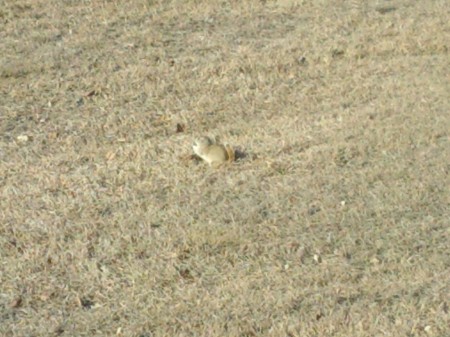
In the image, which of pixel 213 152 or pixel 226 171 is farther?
pixel 213 152

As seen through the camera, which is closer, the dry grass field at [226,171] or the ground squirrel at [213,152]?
the dry grass field at [226,171]

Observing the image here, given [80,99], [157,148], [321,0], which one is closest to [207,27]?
[321,0]

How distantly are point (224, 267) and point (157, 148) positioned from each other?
1.85 meters

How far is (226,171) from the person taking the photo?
638 centimetres

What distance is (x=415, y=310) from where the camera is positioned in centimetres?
464

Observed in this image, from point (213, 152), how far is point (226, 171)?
180mm

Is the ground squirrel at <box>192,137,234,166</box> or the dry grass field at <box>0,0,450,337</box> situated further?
the ground squirrel at <box>192,137,234,166</box>

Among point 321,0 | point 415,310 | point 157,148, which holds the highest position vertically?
point 415,310

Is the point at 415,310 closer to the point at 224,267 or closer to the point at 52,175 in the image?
the point at 224,267

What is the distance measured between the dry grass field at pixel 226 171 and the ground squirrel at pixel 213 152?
0.21 feet

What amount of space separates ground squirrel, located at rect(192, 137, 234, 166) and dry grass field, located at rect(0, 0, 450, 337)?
63 millimetres

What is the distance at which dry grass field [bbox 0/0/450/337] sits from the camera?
4.82 metres

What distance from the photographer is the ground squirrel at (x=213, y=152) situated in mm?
6465

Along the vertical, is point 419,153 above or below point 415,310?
below
